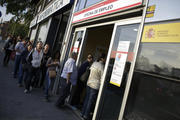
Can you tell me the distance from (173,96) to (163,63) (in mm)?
514

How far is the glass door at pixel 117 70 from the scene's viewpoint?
3.29m

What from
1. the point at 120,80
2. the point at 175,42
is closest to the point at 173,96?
the point at 175,42

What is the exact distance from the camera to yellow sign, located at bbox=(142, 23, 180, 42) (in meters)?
2.44

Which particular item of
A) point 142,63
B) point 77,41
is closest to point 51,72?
point 77,41

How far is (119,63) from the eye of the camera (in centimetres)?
347

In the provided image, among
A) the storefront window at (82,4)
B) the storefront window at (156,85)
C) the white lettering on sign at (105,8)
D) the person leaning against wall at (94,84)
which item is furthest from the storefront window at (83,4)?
the storefront window at (156,85)

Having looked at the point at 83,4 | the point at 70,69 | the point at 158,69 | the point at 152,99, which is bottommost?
the point at 152,99

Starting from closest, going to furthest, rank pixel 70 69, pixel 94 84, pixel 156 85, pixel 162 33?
1. pixel 156 85
2. pixel 162 33
3. pixel 94 84
4. pixel 70 69

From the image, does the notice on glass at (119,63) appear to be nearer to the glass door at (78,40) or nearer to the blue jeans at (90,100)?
the blue jeans at (90,100)

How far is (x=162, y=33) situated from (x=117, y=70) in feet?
4.01

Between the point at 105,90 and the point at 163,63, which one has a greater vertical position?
the point at 163,63

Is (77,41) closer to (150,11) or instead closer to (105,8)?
(105,8)

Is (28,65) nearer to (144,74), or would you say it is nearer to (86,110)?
(86,110)

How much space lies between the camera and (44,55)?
6.31 m
